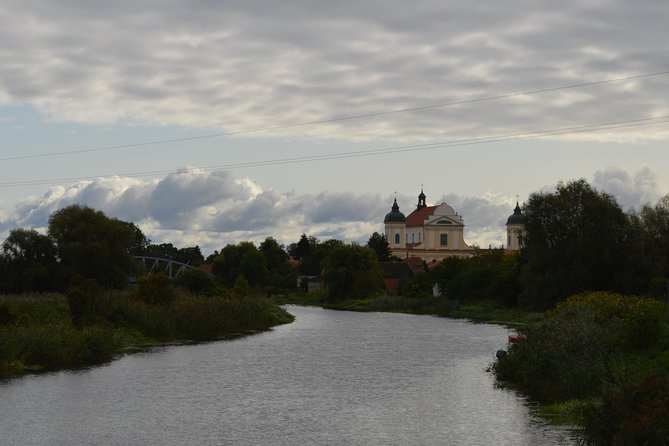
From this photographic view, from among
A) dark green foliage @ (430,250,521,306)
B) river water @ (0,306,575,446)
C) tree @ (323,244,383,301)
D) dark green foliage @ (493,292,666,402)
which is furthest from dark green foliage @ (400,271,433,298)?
dark green foliage @ (493,292,666,402)

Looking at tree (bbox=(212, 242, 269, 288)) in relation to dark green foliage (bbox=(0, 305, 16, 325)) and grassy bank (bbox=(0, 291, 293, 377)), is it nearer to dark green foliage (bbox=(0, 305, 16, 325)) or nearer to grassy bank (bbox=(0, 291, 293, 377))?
grassy bank (bbox=(0, 291, 293, 377))

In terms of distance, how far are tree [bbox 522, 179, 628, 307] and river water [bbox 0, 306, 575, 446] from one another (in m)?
26.7

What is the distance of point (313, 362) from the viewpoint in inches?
1941

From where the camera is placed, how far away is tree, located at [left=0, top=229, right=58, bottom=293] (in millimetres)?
89688

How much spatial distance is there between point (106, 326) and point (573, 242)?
4065 centimetres

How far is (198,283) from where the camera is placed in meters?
86.1

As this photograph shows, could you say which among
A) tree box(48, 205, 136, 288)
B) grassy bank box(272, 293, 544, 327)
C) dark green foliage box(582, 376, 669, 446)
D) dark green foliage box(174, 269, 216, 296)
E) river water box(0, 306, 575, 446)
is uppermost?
tree box(48, 205, 136, 288)

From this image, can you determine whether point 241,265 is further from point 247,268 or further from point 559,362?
point 559,362

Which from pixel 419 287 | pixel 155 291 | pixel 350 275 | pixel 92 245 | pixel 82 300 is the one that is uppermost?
pixel 92 245

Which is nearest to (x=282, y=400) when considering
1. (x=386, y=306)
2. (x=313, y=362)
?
(x=313, y=362)

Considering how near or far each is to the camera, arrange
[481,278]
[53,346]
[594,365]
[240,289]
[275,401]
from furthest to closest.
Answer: [481,278] → [240,289] → [53,346] → [275,401] → [594,365]

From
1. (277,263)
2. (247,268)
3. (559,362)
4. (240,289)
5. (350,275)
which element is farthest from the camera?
(277,263)

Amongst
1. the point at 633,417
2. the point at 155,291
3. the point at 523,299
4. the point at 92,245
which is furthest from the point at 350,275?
the point at 633,417

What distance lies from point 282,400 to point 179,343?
2685 cm
